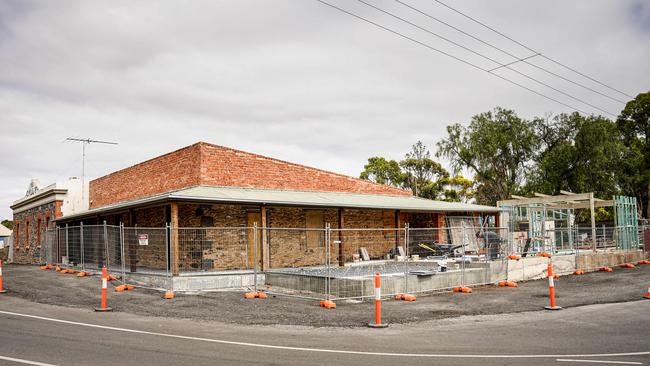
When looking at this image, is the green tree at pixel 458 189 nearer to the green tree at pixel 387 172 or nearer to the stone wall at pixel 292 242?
the green tree at pixel 387 172

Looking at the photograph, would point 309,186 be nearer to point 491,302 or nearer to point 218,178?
point 218,178

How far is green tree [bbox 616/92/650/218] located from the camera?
155ft

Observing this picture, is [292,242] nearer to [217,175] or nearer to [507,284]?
[217,175]

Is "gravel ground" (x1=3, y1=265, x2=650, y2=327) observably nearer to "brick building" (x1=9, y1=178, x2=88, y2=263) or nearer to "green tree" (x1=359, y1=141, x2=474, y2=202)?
"brick building" (x1=9, y1=178, x2=88, y2=263)

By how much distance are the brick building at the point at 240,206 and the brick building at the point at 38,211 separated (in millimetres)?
4898

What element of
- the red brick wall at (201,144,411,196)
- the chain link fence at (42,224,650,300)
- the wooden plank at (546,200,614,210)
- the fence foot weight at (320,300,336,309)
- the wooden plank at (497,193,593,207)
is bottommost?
the fence foot weight at (320,300,336,309)

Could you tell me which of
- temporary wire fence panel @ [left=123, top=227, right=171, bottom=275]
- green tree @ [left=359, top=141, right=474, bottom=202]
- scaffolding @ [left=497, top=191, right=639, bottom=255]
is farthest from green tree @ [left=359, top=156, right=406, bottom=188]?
temporary wire fence panel @ [left=123, top=227, right=171, bottom=275]

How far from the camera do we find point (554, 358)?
302 inches

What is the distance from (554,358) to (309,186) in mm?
18415

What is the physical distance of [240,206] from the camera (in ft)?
69.9

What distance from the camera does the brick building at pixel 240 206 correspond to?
1945 cm

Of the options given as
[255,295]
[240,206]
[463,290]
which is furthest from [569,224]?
[255,295]

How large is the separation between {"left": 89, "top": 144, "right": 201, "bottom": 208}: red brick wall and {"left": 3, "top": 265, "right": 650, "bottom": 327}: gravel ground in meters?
5.85

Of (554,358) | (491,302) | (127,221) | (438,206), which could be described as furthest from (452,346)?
(127,221)
